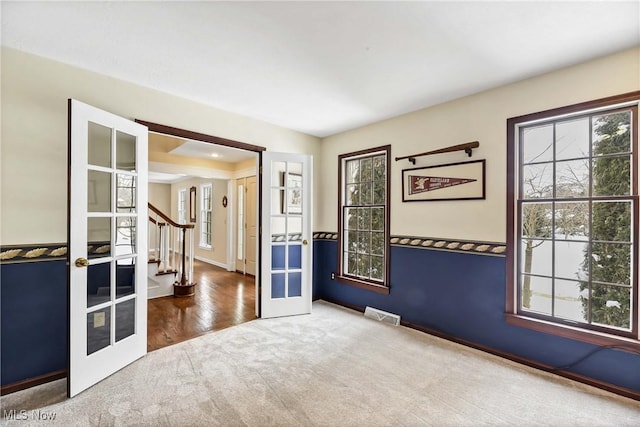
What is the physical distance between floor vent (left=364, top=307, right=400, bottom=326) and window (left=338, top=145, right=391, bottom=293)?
265 mm

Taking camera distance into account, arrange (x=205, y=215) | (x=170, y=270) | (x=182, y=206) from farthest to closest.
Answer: (x=182, y=206) → (x=205, y=215) → (x=170, y=270)

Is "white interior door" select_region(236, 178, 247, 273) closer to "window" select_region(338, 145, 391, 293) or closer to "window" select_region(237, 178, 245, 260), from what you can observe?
"window" select_region(237, 178, 245, 260)

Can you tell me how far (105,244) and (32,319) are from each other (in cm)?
71

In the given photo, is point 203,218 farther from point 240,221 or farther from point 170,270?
point 170,270

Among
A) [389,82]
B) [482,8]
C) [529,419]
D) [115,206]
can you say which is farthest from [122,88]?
[529,419]

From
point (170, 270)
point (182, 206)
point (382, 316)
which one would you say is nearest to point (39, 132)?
point (170, 270)

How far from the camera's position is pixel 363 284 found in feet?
12.4

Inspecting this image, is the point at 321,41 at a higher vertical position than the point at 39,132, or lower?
higher

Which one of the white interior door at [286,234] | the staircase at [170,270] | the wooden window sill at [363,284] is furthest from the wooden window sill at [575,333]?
the staircase at [170,270]

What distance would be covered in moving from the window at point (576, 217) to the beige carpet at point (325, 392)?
580 mm

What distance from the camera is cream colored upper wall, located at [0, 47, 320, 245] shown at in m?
2.05

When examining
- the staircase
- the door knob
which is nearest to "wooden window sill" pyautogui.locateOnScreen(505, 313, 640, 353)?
the door knob

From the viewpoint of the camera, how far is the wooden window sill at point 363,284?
11.7 ft

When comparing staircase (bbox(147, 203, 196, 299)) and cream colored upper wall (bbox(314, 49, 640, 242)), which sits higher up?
cream colored upper wall (bbox(314, 49, 640, 242))
